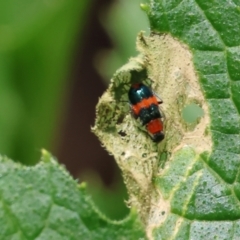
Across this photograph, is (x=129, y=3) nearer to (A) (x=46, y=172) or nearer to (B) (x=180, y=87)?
(B) (x=180, y=87)

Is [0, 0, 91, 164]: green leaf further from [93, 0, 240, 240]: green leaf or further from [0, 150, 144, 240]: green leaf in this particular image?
[0, 150, 144, 240]: green leaf

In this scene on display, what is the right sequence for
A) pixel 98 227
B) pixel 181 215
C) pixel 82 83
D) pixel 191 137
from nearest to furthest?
pixel 98 227 < pixel 181 215 < pixel 191 137 < pixel 82 83

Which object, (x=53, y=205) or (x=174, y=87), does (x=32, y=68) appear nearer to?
(x=174, y=87)

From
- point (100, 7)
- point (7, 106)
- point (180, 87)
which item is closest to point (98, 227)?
point (180, 87)

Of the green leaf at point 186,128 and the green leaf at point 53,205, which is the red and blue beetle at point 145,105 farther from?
the green leaf at point 53,205

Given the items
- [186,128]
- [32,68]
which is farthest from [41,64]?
[186,128]

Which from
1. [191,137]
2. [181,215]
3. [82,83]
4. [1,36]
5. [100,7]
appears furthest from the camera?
[82,83]

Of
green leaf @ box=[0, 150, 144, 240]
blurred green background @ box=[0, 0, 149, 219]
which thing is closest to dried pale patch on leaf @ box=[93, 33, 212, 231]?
green leaf @ box=[0, 150, 144, 240]
